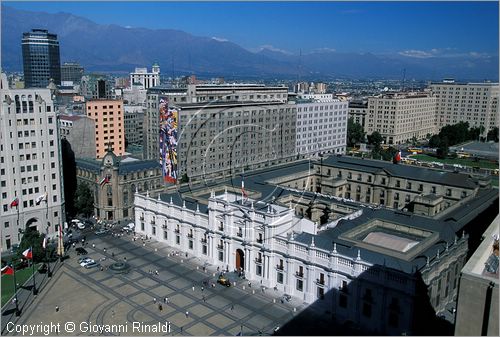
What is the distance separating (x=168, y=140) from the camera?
12606 cm

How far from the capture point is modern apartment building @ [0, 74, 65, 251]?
3504 inches

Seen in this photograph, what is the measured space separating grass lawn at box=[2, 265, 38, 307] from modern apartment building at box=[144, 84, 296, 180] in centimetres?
4823

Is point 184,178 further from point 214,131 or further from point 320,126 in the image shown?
point 320,126

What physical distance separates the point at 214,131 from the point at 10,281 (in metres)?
73.8

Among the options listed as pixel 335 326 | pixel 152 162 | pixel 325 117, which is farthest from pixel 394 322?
pixel 325 117

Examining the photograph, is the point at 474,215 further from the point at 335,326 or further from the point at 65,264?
the point at 65,264

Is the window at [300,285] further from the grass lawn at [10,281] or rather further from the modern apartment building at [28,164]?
the modern apartment building at [28,164]

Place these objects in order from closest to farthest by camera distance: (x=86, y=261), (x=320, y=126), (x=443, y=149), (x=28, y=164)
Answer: (x=86, y=261) < (x=28, y=164) < (x=443, y=149) < (x=320, y=126)

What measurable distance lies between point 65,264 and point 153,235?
1917 centimetres

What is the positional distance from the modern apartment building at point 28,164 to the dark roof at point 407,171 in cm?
7043

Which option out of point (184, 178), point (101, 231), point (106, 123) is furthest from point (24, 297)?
point (106, 123)

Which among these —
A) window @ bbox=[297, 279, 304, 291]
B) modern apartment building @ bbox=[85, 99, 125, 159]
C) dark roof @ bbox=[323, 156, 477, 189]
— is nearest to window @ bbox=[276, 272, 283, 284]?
window @ bbox=[297, 279, 304, 291]

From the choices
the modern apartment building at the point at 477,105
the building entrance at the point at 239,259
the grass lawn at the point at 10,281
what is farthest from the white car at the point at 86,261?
the modern apartment building at the point at 477,105

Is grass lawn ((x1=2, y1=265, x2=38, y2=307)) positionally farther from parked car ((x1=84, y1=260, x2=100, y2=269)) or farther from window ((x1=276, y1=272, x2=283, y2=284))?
window ((x1=276, y1=272, x2=283, y2=284))
